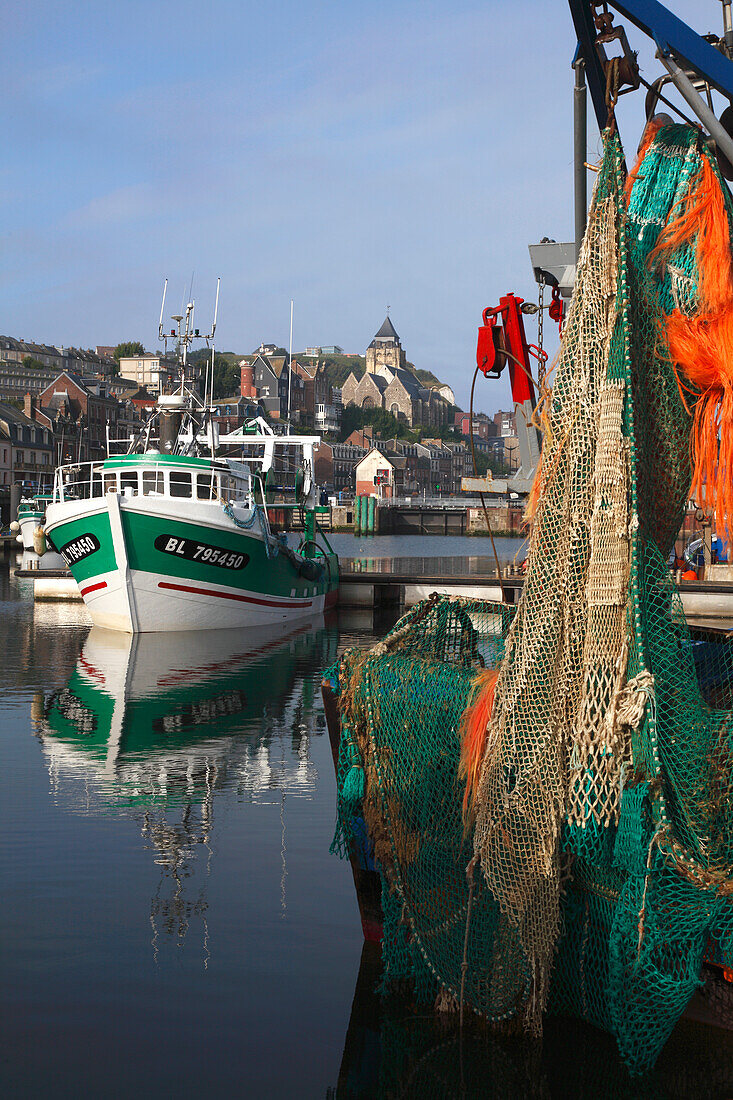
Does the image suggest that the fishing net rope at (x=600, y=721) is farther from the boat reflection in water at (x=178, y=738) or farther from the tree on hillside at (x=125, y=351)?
the tree on hillside at (x=125, y=351)

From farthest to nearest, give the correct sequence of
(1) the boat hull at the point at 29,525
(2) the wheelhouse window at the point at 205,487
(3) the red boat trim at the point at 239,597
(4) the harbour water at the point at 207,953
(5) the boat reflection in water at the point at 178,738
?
(1) the boat hull at the point at 29,525 → (2) the wheelhouse window at the point at 205,487 → (3) the red boat trim at the point at 239,597 → (5) the boat reflection in water at the point at 178,738 → (4) the harbour water at the point at 207,953

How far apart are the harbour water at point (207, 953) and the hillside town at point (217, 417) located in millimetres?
18450

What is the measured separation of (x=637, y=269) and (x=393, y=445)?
154 m

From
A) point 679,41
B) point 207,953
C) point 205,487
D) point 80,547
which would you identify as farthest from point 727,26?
point 80,547

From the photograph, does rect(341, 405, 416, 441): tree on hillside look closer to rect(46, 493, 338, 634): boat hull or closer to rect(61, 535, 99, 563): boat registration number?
rect(46, 493, 338, 634): boat hull

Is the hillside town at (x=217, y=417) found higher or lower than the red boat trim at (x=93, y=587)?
higher

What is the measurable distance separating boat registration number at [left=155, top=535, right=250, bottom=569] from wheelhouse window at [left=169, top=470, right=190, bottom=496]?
1.54 meters

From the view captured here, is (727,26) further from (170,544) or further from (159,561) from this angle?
(159,561)

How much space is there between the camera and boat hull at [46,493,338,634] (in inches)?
864

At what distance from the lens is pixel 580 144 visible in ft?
25.0

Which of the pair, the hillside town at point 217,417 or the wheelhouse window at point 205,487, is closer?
the wheelhouse window at point 205,487

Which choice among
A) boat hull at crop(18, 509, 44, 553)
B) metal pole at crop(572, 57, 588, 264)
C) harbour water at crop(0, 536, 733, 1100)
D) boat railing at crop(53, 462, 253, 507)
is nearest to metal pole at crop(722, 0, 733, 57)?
metal pole at crop(572, 57, 588, 264)

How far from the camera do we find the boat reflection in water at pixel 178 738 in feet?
28.3

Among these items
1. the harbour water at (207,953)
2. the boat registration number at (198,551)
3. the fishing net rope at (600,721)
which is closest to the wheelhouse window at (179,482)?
the boat registration number at (198,551)
